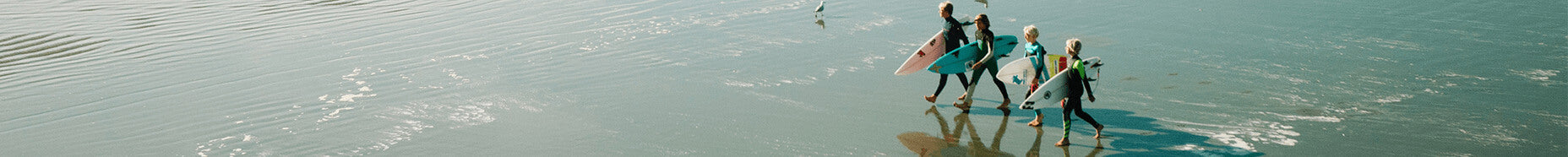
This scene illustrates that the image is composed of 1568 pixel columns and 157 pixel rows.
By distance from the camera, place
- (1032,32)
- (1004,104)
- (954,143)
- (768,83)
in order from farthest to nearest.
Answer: (768,83) → (1004,104) → (954,143) → (1032,32)

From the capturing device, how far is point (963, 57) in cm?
757

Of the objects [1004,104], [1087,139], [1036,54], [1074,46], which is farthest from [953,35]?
[1074,46]

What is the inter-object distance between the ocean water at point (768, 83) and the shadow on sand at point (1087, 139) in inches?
0.9

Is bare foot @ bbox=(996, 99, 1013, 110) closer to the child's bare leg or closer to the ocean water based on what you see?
the ocean water

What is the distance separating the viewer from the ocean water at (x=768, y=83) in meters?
7.32

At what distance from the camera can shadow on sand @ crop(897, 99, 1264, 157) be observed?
6863mm

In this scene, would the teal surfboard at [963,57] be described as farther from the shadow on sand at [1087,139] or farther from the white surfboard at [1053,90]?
the white surfboard at [1053,90]

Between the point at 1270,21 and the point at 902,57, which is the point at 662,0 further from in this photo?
the point at 1270,21

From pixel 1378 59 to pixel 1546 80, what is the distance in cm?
123

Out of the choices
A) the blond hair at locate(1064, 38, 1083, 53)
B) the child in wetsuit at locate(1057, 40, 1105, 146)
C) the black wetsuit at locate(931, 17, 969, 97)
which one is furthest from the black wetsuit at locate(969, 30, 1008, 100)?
the blond hair at locate(1064, 38, 1083, 53)

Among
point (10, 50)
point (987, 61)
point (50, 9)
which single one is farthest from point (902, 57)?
point (50, 9)

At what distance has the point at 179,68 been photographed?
1088cm

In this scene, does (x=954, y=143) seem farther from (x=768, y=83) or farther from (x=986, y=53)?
(x=768, y=83)

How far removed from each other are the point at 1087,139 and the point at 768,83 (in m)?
2.84
